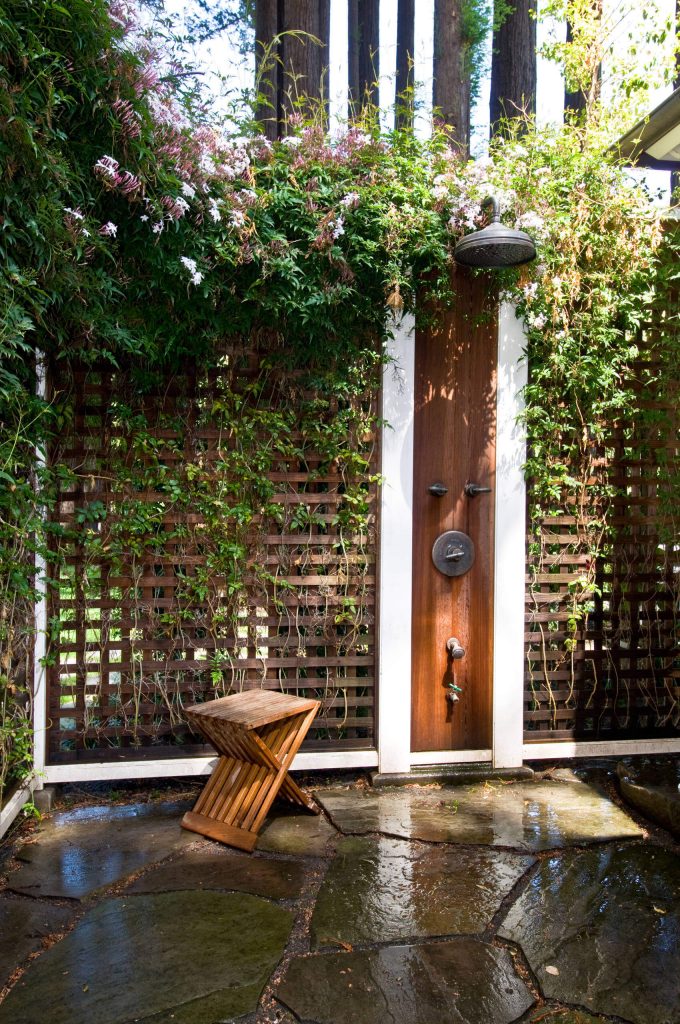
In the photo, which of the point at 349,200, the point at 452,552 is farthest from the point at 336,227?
the point at 452,552

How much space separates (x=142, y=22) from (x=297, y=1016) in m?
3.49

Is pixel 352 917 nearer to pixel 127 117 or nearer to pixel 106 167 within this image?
pixel 106 167

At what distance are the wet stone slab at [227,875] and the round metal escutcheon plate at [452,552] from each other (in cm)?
163

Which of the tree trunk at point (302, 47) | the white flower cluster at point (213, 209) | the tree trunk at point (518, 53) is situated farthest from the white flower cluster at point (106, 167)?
the tree trunk at point (518, 53)

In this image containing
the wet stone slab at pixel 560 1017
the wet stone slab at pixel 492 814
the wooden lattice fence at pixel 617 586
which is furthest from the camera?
the wooden lattice fence at pixel 617 586

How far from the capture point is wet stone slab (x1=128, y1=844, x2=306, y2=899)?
256 cm

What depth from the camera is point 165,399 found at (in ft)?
11.4

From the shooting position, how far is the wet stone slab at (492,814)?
302 cm

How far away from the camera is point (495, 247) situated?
324cm

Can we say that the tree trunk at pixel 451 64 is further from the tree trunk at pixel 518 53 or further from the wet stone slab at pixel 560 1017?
Answer: the wet stone slab at pixel 560 1017

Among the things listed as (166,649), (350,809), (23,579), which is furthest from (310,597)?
(23,579)

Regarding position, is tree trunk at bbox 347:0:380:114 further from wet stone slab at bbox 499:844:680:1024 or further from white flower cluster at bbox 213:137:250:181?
wet stone slab at bbox 499:844:680:1024

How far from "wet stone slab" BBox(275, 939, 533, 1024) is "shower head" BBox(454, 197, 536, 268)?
2782 millimetres

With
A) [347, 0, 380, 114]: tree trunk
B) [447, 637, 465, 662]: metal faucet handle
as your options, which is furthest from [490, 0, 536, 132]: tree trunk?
[447, 637, 465, 662]: metal faucet handle
